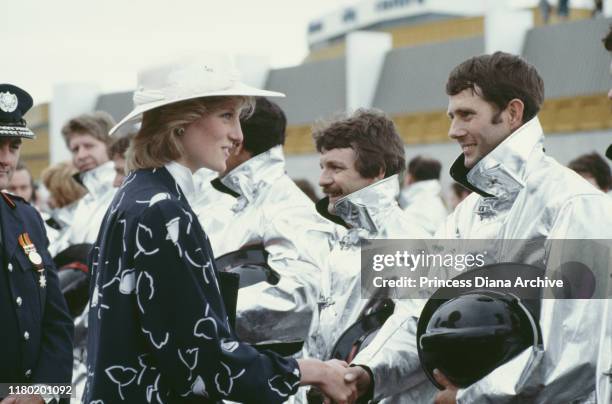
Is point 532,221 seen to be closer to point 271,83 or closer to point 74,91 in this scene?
point 271,83

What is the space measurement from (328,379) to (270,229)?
1.75m

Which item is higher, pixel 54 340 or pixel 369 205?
pixel 369 205

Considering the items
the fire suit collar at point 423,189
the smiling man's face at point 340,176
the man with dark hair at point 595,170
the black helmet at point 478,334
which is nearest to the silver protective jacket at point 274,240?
the smiling man's face at point 340,176

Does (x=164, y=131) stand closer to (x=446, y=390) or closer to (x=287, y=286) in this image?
(x=446, y=390)

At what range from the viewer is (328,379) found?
332cm

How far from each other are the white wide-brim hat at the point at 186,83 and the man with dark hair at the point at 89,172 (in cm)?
401

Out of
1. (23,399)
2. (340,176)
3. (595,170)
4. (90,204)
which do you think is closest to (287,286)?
(340,176)

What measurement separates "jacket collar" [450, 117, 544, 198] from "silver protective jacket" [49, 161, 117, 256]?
153 inches

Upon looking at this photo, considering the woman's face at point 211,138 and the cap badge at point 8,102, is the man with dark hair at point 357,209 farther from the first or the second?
the cap badge at point 8,102

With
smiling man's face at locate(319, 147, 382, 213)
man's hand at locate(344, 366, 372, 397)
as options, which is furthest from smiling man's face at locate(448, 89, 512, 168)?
man's hand at locate(344, 366, 372, 397)

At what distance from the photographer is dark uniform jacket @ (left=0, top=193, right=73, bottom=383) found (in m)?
3.98

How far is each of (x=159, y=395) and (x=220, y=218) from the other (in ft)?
8.36

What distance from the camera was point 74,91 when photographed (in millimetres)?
39719

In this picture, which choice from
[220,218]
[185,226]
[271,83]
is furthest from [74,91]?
[185,226]
